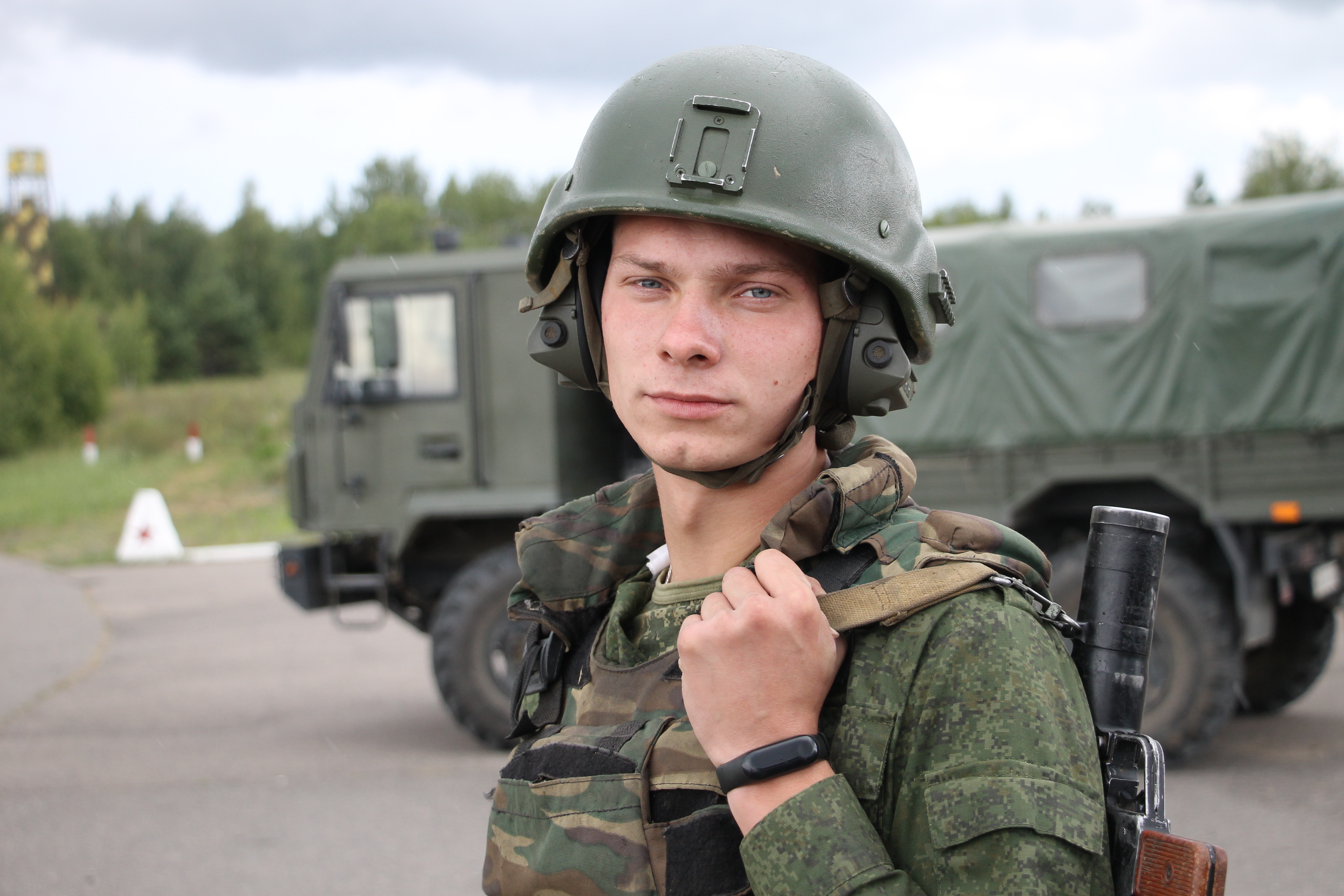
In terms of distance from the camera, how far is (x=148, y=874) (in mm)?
4508

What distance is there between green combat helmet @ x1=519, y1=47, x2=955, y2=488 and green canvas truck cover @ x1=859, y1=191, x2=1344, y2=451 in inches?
176

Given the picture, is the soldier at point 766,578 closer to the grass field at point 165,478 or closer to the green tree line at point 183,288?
the grass field at point 165,478

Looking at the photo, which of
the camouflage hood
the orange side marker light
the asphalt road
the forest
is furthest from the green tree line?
the camouflage hood

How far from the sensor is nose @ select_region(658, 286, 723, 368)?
1435 mm

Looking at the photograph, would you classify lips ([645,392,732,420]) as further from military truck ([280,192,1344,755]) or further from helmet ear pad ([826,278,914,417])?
military truck ([280,192,1344,755])

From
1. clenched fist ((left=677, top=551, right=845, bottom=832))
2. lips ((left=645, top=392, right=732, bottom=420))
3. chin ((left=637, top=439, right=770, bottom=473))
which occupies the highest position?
lips ((left=645, top=392, right=732, bottom=420))

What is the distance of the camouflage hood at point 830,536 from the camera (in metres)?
1.44

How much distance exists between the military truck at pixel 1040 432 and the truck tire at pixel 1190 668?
1 centimetres

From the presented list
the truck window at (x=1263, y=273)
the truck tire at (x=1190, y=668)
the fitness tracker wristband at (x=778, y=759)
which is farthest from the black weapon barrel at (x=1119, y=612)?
the truck window at (x=1263, y=273)

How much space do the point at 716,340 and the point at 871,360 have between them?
8.2 inches

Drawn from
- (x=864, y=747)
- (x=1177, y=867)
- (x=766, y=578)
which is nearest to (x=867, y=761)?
(x=864, y=747)

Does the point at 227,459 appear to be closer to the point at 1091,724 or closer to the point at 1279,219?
the point at 1279,219

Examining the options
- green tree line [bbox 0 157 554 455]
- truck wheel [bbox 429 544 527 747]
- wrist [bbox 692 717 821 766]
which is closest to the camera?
wrist [bbox 692 717 821 766]

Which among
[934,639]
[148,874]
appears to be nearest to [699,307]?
[934,639]
